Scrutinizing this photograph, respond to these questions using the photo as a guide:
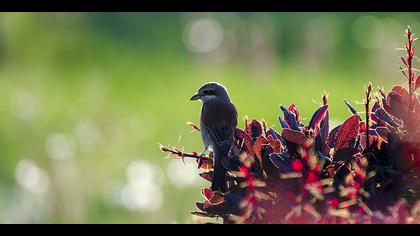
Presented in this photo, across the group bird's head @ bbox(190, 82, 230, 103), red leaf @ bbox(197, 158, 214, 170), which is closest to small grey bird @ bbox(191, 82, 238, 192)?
bird's head @ bbox(190, 82, 230, 103)

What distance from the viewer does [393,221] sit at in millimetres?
1824

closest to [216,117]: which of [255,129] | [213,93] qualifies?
[213,93]

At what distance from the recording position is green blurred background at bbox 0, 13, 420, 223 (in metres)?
6.56

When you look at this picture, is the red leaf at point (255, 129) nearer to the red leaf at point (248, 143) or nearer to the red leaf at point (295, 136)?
the red leaf at point (248, 143)

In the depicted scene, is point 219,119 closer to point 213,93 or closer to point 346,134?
point 213,93

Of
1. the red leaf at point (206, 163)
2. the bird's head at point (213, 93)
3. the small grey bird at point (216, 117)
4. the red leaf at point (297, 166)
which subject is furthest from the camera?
the bird's head at point (213, 93)

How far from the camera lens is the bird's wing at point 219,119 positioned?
10.2 ft

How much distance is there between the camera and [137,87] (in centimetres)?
1129

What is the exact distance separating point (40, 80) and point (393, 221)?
9.34 metres

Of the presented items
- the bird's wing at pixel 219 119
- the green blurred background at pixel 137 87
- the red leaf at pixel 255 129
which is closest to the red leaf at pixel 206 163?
the red leaf at pixel 255 129

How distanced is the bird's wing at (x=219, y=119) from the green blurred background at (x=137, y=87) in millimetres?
2418

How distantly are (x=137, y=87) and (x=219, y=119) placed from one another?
26.4 ft
